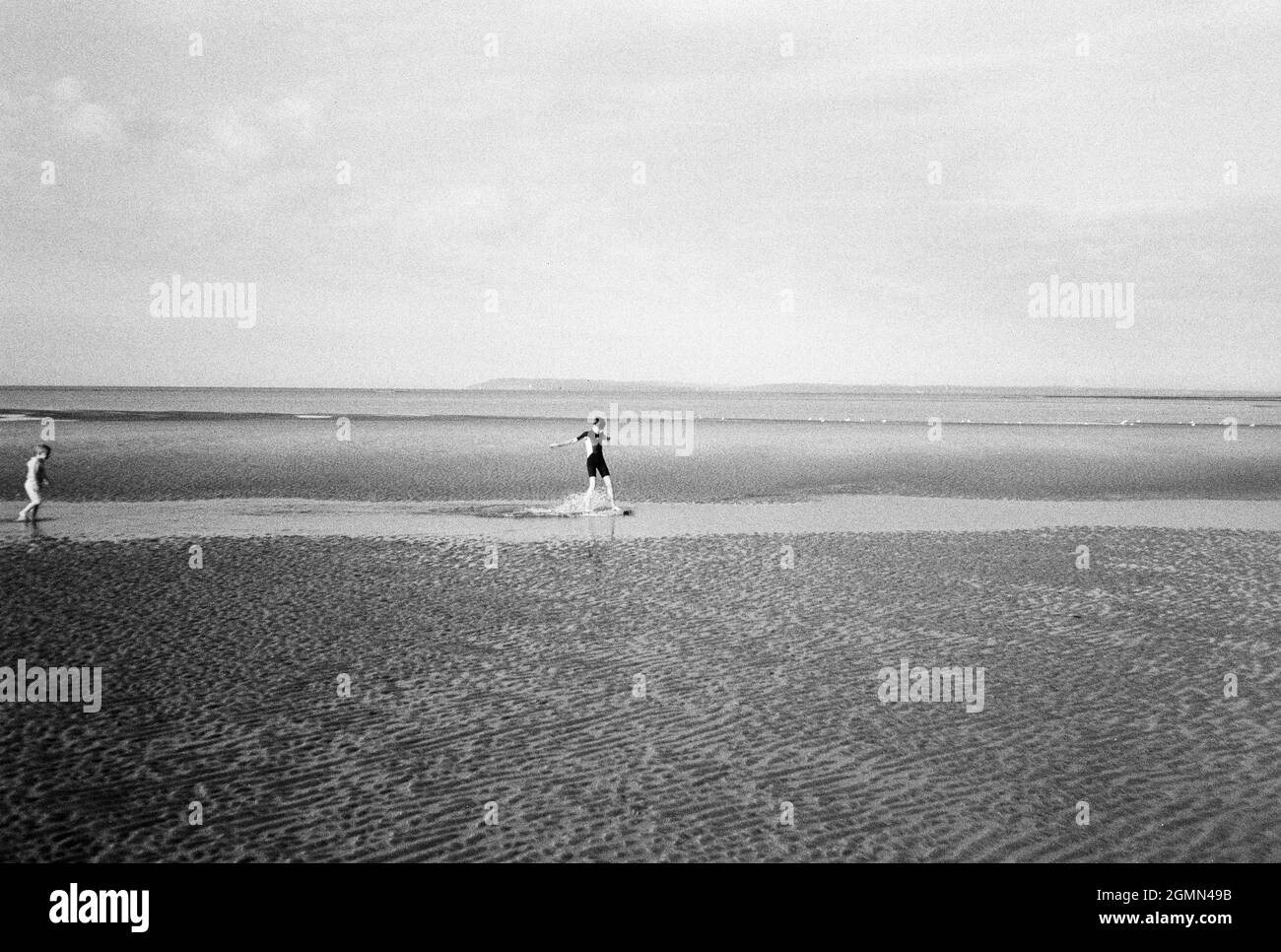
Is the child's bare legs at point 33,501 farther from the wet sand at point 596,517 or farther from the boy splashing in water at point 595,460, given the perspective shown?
the boy splashing in water at point 595,460

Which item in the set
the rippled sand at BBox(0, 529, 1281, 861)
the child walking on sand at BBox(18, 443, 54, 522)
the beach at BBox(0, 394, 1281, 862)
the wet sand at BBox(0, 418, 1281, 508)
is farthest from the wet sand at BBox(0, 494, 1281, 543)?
the rippled sand at BBox(0, 529, 1281, 861)

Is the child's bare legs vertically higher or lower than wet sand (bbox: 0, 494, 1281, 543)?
higher

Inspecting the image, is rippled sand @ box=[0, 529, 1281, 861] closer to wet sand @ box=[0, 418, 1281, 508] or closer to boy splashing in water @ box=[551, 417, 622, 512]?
boy splashing in water @ box=[551, 417, 622, 512]

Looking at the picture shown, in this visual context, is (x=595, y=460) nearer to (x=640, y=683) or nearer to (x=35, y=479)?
(x=35, y=479)

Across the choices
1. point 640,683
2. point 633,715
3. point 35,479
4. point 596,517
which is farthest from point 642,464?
point 633,715

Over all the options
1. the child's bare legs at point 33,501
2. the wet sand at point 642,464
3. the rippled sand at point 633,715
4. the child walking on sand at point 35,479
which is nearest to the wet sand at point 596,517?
the child's bare legs at point 33,501

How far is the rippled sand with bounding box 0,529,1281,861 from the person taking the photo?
770 cm

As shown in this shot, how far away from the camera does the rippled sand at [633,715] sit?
303 inches

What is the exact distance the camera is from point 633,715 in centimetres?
1038
